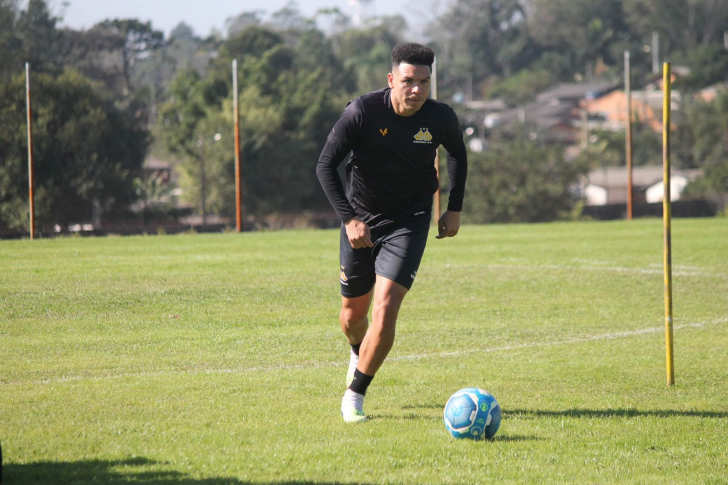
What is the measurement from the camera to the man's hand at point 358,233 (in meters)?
5.97

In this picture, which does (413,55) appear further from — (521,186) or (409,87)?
(521,186)

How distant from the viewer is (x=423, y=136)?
6.12 metres

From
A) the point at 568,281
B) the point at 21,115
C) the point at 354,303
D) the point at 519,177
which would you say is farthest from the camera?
the point at 519,177

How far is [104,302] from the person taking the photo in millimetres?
10742

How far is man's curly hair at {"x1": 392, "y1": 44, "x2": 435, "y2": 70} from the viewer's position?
19.3ft

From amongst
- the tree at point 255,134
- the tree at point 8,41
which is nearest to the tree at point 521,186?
the tree at point 255,134

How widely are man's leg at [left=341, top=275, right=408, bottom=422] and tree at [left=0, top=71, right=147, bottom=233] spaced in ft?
76.6

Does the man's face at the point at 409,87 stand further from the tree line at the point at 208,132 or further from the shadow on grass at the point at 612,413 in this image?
the tree line at the point at 208,132

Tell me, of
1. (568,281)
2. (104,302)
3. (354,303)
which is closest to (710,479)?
(354,303)

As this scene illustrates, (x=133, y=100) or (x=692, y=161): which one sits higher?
(x=133, y=100)

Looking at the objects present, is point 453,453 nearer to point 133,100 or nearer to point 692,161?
point 133,100

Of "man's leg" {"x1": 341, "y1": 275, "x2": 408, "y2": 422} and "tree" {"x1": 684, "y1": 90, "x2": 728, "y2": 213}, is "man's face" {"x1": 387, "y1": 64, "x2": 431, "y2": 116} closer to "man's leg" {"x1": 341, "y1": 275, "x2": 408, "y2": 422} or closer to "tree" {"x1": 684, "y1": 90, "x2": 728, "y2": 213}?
"man's leg" {"x1": 341, "y1": 275, "x2": 408, "y2": 422}

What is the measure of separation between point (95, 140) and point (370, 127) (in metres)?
28.5

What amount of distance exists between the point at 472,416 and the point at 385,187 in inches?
68.2
